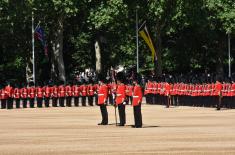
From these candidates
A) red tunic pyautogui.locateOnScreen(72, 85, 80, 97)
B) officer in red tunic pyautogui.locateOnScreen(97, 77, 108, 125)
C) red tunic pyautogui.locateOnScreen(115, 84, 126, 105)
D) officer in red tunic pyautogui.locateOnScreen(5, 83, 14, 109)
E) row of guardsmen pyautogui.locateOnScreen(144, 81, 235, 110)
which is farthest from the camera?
red tunic pyautogui.locateOnScreen(72, 85, 80, 97)

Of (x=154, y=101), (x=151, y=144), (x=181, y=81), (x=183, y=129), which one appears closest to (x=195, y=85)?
(x=181, y=81)

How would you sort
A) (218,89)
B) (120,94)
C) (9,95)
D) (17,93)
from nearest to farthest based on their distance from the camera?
(120,94), (218,89), (9,95), (17,93)

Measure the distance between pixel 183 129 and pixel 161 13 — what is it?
47.9 meters

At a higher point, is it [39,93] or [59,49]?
[59,49]

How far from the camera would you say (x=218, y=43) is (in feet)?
305

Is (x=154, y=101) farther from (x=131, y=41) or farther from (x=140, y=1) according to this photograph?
(x=131, y=41)

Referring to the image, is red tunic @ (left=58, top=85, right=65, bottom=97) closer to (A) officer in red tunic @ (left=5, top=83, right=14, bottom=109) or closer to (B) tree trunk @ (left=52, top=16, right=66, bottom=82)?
(A) officer in red tunic @ (left=5, top=83, right=14, bottom=109)

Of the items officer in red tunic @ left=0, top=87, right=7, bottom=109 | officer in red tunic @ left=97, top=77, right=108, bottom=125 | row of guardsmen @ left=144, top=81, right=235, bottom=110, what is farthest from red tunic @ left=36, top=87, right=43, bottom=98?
officer in red tunic @ left=97, top=77, right=108, bottom=125

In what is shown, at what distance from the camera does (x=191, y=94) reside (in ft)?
176

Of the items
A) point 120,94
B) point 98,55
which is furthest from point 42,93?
point 98,55

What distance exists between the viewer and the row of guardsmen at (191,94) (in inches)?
1897

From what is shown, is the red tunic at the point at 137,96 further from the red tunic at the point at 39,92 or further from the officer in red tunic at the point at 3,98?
the red tunic at the point at 39,92

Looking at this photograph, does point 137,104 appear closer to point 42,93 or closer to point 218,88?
point 218,88

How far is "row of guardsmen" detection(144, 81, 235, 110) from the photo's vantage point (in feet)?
158
